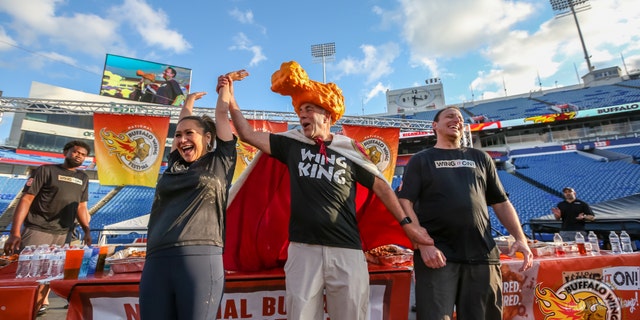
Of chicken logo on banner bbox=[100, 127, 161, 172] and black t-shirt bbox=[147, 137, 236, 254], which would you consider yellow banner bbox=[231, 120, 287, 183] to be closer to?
chicken logo on banner bbox=[100, 127, 161, 172]

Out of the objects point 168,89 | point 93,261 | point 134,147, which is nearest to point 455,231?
point 93,261

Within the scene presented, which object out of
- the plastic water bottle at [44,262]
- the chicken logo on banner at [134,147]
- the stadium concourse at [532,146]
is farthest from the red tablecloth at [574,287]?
the chicken logo on banner at [134,147]

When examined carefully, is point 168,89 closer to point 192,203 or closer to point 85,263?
point 85,263

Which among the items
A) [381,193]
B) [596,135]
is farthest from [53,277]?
[596,135]

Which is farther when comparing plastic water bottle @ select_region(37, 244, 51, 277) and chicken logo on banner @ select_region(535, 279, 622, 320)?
chicken logo on banner @ select_region(535, 279, 622, 320)

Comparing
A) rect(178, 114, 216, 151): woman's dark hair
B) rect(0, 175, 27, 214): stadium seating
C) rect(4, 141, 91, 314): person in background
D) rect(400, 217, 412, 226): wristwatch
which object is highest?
rect(0, 175, 27, 214): stadium seating

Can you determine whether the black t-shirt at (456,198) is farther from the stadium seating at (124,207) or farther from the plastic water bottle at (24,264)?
the stadium seating at (124,207)

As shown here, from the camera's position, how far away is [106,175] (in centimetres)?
641

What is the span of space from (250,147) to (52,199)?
172 inches

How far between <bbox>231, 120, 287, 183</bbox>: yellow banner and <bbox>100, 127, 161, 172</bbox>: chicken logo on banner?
5.69 ft

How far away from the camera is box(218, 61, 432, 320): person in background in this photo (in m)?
1.50

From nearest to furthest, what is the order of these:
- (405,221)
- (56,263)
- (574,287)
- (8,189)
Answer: (405,221)
(56,263)
(574,287)
(8,189)

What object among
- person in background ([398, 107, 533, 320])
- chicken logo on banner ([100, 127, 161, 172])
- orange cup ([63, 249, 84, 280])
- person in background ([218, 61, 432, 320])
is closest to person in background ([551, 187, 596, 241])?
person in background ([398, 107, 533, 320])

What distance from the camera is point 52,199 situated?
2.96m
